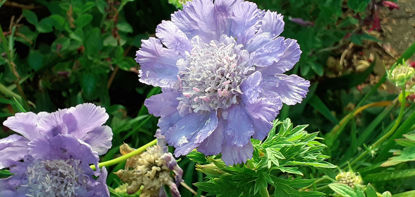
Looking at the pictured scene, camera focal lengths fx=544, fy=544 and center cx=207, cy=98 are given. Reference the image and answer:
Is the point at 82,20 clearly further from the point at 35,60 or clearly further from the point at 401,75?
the point at 401,75

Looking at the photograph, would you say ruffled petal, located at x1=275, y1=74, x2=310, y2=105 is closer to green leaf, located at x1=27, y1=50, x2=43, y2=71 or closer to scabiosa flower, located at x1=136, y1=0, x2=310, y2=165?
scabiosa flower, located at x1=136, y1=0, x2=310, y2=165

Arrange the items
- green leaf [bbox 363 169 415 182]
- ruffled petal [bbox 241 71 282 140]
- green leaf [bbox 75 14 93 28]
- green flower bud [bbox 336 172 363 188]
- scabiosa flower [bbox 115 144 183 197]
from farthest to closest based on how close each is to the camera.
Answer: green leaf [bbox 75 14 93 28]
green leaf [bbox 363 169 415 182]
green flower bud [bbox 336 172 363 188]
scabiosa flower [bbox 115 144 183 197]
ruffled petal [bbox 241 71 282 140]

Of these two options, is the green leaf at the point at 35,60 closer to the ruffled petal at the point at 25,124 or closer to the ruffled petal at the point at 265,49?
the ruffled petal at the point at 25,124

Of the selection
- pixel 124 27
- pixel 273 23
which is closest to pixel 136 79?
pixel 124 27

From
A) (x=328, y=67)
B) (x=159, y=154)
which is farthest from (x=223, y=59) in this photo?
(x=328, y=67)

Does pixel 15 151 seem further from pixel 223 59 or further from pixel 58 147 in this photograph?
pixel 223 59

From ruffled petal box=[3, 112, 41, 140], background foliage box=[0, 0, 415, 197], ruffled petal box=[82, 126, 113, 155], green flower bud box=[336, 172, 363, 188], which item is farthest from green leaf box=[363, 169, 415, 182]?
ruffled petal box=[3, 112, 41, 140]

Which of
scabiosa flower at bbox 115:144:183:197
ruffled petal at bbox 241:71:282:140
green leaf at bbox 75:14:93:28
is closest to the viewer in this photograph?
ruffled petal at bbox 241:71:282:140

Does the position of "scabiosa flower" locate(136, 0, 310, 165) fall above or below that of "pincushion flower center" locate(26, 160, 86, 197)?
above
